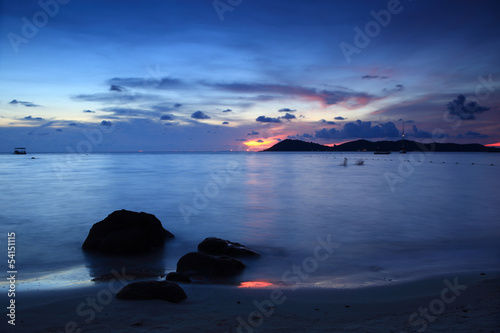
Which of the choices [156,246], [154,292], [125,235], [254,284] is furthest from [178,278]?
[156,246]

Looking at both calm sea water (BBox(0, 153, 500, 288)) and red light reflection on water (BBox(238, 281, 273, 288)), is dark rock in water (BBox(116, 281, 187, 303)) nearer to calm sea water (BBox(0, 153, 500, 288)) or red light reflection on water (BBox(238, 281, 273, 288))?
red light reflection on water (BBox(238, 281, 273, 288))

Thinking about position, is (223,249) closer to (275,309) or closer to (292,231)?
(275,309)

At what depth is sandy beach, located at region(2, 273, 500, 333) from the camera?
5836 millimetres

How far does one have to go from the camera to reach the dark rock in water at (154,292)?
7.02m

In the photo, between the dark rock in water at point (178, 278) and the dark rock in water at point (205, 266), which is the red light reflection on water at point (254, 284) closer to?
the dark rock in water at point (205, 266)

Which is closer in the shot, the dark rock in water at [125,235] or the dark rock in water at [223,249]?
the dark rock in water at [223,249]

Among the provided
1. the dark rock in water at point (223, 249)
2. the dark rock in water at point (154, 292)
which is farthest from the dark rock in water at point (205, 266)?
the dark rock in water at point (154, 292)

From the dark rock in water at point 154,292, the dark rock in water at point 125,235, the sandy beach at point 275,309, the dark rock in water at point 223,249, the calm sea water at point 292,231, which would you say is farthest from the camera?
the dark rock in water at point 125,235

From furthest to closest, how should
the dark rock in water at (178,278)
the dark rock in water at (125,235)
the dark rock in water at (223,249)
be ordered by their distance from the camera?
the dark rock in water at (125,235) → the dark rock in water at (223,249) → the dark rock in water at (178,278)

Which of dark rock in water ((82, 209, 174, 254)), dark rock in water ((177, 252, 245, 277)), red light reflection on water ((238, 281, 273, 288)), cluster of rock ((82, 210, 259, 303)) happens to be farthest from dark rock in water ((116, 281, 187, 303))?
dark rock in water ((82, 209, 174, 254))

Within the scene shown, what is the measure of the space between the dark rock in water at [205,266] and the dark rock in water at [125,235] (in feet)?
9.55

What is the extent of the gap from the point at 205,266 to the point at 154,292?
91.1 inches

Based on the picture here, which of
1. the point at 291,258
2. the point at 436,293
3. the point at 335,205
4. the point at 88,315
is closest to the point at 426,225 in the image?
the point at 335,205

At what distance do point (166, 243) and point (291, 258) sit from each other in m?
5.16
